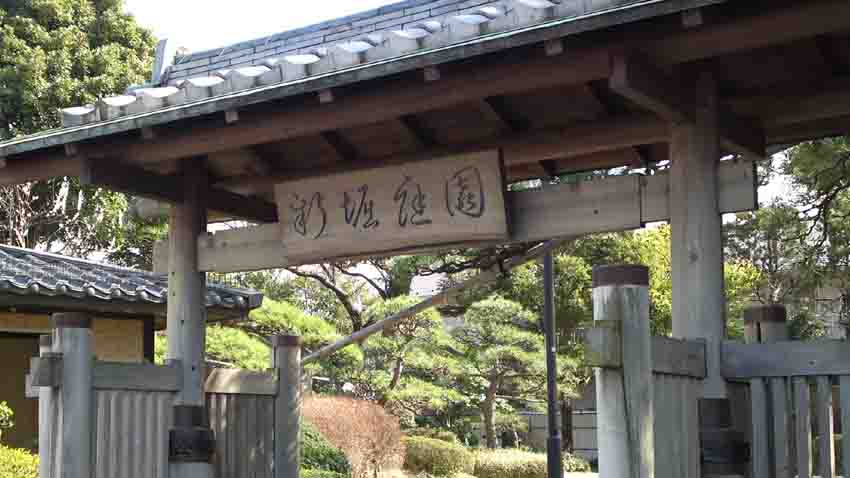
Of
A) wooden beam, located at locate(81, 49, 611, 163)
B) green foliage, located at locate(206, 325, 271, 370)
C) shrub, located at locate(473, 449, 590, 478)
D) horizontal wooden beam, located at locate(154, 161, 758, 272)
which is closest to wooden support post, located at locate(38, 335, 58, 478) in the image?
wooden beam, located at locate(81, 49, 611, 163)

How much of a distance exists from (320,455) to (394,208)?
752 centimetres

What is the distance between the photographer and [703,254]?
4.38 meters

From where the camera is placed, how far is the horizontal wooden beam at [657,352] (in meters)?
3.48

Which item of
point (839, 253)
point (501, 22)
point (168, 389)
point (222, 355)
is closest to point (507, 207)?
point (501, 22)

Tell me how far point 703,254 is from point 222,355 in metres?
10.9

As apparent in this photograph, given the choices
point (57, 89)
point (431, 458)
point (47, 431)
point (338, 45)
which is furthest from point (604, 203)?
point (57, 89)

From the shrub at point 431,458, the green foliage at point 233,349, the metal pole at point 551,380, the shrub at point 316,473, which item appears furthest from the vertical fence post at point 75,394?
the shrub at point 431,458

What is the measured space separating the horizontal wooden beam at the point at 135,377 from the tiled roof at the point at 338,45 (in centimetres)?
134

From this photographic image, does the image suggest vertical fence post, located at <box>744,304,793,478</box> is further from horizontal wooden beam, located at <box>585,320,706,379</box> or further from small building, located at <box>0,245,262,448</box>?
small building, located at <box>0,245,262,448</box>

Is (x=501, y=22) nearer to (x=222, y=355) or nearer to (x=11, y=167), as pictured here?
(x=11, y=167)

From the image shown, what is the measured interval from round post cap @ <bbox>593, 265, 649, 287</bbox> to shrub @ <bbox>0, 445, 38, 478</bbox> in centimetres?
604

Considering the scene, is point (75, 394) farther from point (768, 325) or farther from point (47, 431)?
point (768, 325)

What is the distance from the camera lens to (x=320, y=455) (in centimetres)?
1235

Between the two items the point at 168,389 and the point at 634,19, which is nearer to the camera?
the point at 634,19
